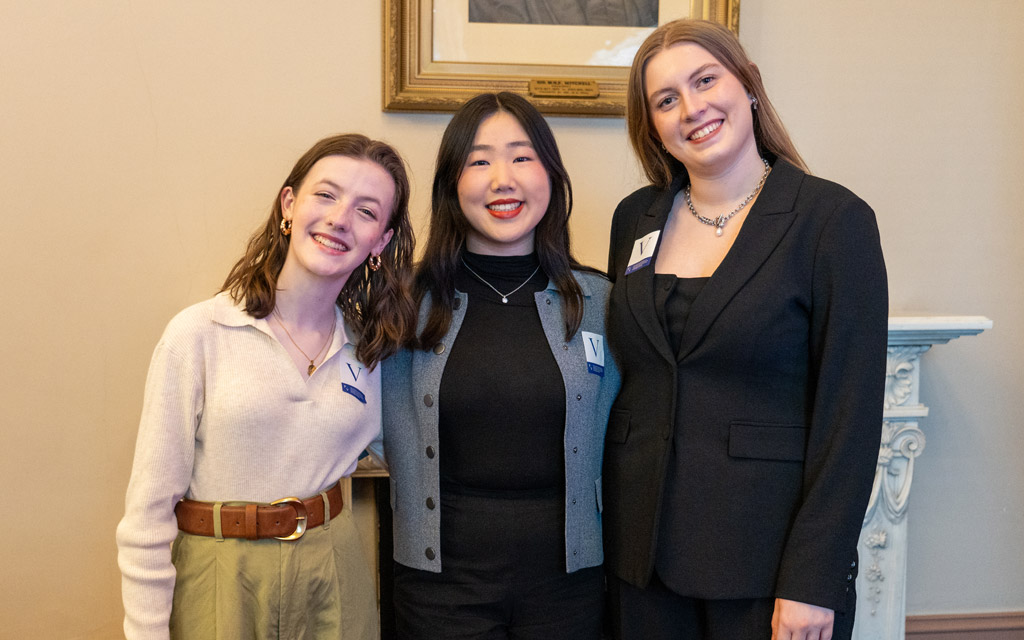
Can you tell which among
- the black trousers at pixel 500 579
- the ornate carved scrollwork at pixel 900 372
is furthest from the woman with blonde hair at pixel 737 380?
the ornate carved scrollwork at pixel 900 372

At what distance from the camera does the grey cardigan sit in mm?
1628

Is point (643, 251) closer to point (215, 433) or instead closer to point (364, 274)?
point (364, 274)

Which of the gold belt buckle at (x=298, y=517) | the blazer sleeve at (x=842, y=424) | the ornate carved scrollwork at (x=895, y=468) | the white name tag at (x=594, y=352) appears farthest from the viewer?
the ornate carved scrollwork at (x=895, y=468)

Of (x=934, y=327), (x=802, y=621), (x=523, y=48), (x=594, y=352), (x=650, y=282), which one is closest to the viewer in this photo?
(x=802, y=621)

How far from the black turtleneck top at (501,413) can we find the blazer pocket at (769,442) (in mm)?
376

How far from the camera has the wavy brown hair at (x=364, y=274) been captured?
158 centimetres

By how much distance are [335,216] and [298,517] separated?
1.93 ft

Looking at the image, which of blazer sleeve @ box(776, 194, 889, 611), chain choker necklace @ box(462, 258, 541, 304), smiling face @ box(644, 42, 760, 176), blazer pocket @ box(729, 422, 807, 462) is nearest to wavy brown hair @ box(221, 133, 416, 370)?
chain choker necklace @ box(462, 258, 541, 304)

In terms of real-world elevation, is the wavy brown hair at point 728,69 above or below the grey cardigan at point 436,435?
above

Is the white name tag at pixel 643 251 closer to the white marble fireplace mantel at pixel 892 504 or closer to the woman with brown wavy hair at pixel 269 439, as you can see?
the woman with brown wavy hair at pixel 269 439

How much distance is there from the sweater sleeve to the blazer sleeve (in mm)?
1113

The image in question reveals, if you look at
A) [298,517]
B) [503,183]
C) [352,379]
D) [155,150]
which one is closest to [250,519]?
[298,517]

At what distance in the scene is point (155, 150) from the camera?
2133mm

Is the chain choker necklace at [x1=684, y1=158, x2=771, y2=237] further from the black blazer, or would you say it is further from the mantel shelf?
the mantel shelf
